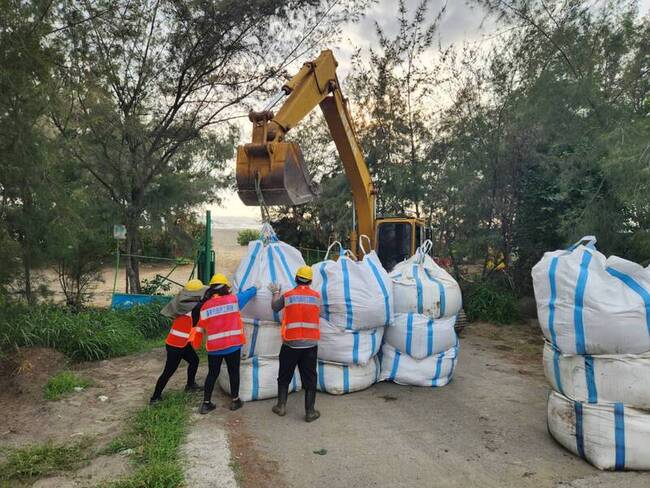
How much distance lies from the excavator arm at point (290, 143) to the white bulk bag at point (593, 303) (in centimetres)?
254

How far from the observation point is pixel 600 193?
22.8 feet

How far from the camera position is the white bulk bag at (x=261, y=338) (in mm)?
4410

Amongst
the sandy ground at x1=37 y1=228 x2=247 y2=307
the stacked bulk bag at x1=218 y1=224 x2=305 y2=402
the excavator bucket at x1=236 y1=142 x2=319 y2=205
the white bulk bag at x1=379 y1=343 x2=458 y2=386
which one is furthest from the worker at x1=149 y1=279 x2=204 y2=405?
the sandy ground at x1=37 y1=228 x2=247 y2=307

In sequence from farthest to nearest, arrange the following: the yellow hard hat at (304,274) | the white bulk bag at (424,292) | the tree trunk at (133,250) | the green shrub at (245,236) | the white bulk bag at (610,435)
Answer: the green shrub at (245,236)
the tree trunk at (133,250)
the white bulk bag at (424,292)
the yellow hard hat at (304,274)
the white bulk bag at (610,435)

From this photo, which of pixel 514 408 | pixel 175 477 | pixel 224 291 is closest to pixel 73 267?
pixel 224 291

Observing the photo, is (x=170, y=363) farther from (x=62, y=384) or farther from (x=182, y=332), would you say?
(x=62, y=384)

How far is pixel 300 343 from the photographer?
13.3ft

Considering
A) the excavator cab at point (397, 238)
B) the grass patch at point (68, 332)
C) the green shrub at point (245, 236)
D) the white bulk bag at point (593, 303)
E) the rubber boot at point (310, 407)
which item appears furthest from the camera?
the green shrub at point (245, 236)

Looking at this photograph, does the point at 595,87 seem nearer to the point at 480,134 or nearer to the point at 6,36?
the point at 480,134

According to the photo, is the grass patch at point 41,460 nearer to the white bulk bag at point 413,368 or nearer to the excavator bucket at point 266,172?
the excavator bucket at point 266,172

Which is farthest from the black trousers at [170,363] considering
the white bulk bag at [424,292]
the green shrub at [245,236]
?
the green shrub at [245,236]

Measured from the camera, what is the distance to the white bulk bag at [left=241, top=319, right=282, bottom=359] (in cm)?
441

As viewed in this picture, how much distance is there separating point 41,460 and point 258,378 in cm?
178

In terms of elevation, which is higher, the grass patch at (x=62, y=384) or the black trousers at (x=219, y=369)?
the black trousers at (x=219, y=369)
